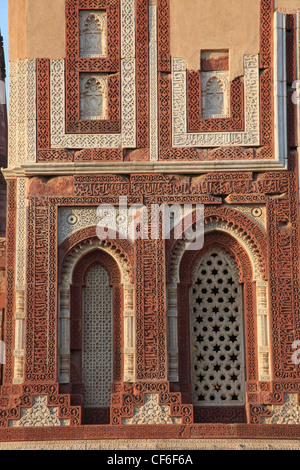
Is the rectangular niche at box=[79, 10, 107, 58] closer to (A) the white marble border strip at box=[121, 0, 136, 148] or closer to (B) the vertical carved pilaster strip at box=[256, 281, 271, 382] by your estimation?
(A) the white marble border strip at box=[121, 0, 136, 148]

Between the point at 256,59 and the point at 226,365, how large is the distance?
185 inches

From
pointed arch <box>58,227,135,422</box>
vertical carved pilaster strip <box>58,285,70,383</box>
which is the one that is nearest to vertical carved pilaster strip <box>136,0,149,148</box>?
pointed arch <box>58,227,135,422</box>

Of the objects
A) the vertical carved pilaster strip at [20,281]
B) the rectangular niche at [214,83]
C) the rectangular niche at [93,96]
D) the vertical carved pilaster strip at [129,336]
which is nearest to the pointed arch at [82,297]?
the vertical carved pilaster strip at [129,336]

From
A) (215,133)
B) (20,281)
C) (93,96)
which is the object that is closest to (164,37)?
(93,96)

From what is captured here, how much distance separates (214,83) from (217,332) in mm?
3836

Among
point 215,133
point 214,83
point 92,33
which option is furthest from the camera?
point 92,33

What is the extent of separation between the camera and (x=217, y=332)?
49.8 ft

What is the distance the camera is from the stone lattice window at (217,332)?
15.0m

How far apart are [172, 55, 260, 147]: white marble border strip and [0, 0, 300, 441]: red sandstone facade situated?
0.03 m

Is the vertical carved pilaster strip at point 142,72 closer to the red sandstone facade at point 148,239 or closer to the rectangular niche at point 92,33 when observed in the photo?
the red sandstone facade at point 148,239

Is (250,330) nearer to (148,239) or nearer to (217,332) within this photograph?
(217,332)

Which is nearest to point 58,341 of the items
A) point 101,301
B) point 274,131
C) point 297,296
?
point 101,301

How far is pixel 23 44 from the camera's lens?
51.0ft

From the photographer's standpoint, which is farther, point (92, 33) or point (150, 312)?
point (92, 33)
